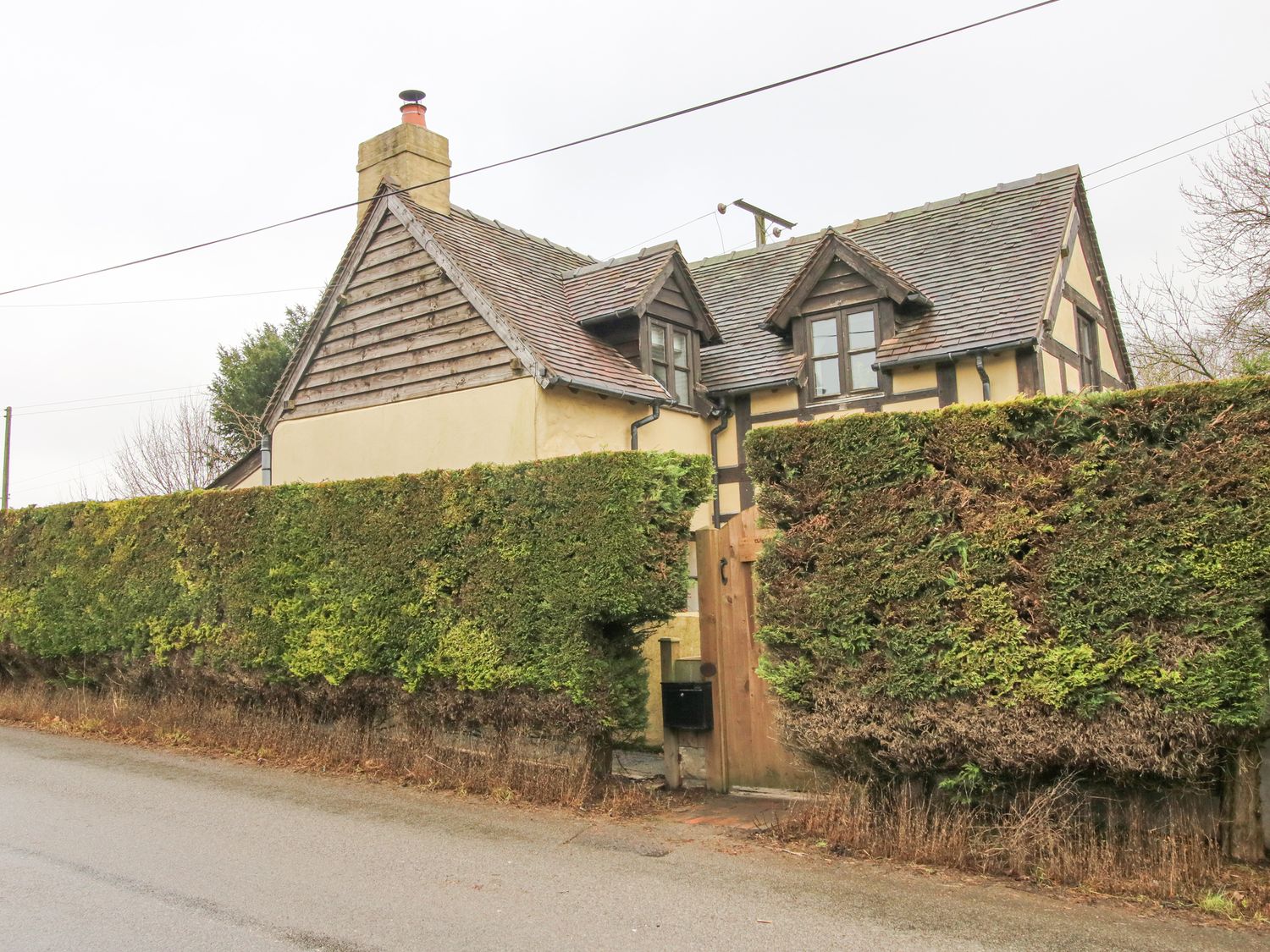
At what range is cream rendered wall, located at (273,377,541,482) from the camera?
14219 mm

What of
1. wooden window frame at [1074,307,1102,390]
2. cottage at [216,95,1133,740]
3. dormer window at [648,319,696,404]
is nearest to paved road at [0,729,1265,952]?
cottage at [216,95,1133,740]

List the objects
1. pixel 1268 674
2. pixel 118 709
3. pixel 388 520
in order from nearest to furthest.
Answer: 1. pixel 1268 674
2. pixel 388 520
3. pixel 118 709

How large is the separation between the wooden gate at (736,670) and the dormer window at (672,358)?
8483 millimetres

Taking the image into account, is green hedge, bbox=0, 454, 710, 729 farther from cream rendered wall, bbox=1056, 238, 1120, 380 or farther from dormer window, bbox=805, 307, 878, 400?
cream rendered wall, bbox=1056, 238, 1120, 380

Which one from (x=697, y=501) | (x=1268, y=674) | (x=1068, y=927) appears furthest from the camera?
(x=697, y=501)

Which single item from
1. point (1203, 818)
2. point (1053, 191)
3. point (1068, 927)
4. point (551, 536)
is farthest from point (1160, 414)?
point (1053, 191)

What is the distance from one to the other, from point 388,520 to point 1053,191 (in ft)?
45.3

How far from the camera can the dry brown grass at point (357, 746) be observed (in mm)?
7586

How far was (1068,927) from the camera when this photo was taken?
15.7 ft

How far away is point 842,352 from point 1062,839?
1142cm

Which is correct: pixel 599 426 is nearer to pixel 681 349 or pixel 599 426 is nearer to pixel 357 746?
pixel 681 349

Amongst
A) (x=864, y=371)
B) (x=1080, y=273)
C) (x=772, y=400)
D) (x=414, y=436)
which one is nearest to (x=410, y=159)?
(x=414, y=436)

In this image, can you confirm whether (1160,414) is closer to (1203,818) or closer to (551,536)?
(1203,818)

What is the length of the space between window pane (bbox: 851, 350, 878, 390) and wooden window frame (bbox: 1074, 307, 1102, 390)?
11.9 feet
